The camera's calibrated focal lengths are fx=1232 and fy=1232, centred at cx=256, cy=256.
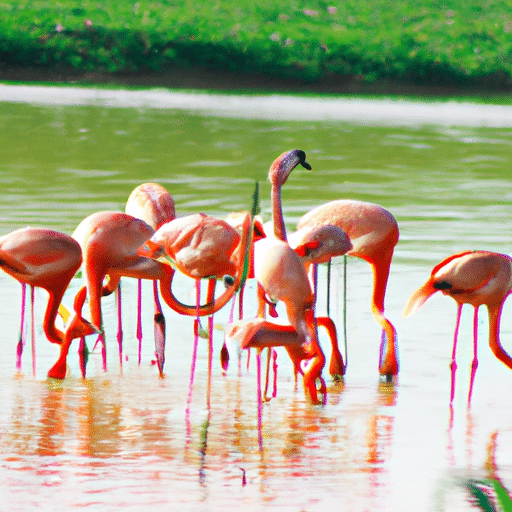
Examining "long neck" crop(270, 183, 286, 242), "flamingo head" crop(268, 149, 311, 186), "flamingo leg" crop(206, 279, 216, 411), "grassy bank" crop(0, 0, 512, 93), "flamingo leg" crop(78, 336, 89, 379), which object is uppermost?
"grassy bank" crop(0, 0, 512, 93)

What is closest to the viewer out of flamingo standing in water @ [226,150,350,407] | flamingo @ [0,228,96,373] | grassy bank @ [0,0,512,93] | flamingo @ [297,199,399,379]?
flamingo standing in water @ [226,150,350,407]

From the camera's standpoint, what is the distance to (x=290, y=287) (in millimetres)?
3662

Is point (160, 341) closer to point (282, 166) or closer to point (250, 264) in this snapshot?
point (250, 264)

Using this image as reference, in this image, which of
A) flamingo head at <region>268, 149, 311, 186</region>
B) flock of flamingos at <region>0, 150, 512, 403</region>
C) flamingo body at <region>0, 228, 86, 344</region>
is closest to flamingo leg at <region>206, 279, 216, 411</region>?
flock of flamingos at <region>0, 150, 512, 403</region>

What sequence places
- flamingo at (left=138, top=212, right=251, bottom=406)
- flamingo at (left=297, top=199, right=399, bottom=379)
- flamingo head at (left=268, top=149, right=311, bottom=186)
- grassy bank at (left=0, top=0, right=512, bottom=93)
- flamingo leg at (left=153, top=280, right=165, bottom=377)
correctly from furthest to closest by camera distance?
1. grassy bank at (left=0, top=0, right=512, bottom=93)
2. flamingo leg at (left=153, top=280, right=165, bottom=377)
3. flamingo at (left=297, top=199, right=399, bottom=379)
4. flamingo at (left=138, top=212, right=251, bottom=406)
5. flamingo head at (left=268, top=149, right=311, bottom=186)

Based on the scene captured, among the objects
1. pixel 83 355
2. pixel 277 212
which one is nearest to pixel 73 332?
pixel 83 355

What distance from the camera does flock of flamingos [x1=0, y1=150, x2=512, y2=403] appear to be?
369 centimetres

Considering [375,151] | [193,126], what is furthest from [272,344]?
[193,126]

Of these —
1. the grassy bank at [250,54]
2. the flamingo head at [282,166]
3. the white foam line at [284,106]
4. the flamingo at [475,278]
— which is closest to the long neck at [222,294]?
the flamingo head at [282,166]

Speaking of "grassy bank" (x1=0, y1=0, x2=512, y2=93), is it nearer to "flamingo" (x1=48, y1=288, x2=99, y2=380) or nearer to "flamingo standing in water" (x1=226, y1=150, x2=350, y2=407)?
"flamingo" (x1=48, y1=288, x2=99, y2=380)

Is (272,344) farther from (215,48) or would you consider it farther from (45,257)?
(215,48)

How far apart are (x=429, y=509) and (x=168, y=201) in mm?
1888

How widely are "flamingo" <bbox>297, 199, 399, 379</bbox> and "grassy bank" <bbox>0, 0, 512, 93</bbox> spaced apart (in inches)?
721

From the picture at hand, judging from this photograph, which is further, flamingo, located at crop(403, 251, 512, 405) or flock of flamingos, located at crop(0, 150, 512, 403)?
flamingo, located at crop(403, 251, 512, 405)
